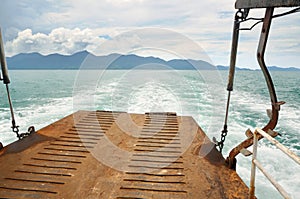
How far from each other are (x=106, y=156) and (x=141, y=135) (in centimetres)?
93

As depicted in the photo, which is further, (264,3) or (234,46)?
(234,46)

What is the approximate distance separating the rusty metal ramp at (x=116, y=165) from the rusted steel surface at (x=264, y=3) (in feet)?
5.18

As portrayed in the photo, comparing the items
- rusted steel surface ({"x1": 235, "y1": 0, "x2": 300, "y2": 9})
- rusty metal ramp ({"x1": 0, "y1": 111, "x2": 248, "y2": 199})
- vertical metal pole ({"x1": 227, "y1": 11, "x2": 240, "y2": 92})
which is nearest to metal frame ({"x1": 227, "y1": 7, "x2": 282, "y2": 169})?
rusted steel surface ({"x1": 235, "y1": 0, "x2": 300, "y2": 9})

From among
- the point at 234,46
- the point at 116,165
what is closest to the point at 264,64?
the point at 234,46

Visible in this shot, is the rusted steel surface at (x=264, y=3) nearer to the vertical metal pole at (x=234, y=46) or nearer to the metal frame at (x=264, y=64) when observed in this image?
the metal frame at (x=264, y=64)

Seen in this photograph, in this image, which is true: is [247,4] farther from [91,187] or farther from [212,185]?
[91,187]

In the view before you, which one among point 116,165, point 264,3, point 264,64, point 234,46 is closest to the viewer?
point 264,3

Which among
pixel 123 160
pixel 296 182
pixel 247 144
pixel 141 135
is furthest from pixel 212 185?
pixel 296 182

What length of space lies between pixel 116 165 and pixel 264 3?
2189 millimetres

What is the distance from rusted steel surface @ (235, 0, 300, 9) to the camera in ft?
5.13

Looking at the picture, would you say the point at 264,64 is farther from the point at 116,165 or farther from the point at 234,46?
the point at 116,165

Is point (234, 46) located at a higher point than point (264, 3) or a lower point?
lower

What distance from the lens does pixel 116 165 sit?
8.39ft

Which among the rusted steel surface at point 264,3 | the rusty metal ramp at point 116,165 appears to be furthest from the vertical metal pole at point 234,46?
the rusty metal ramp at point 116,165
